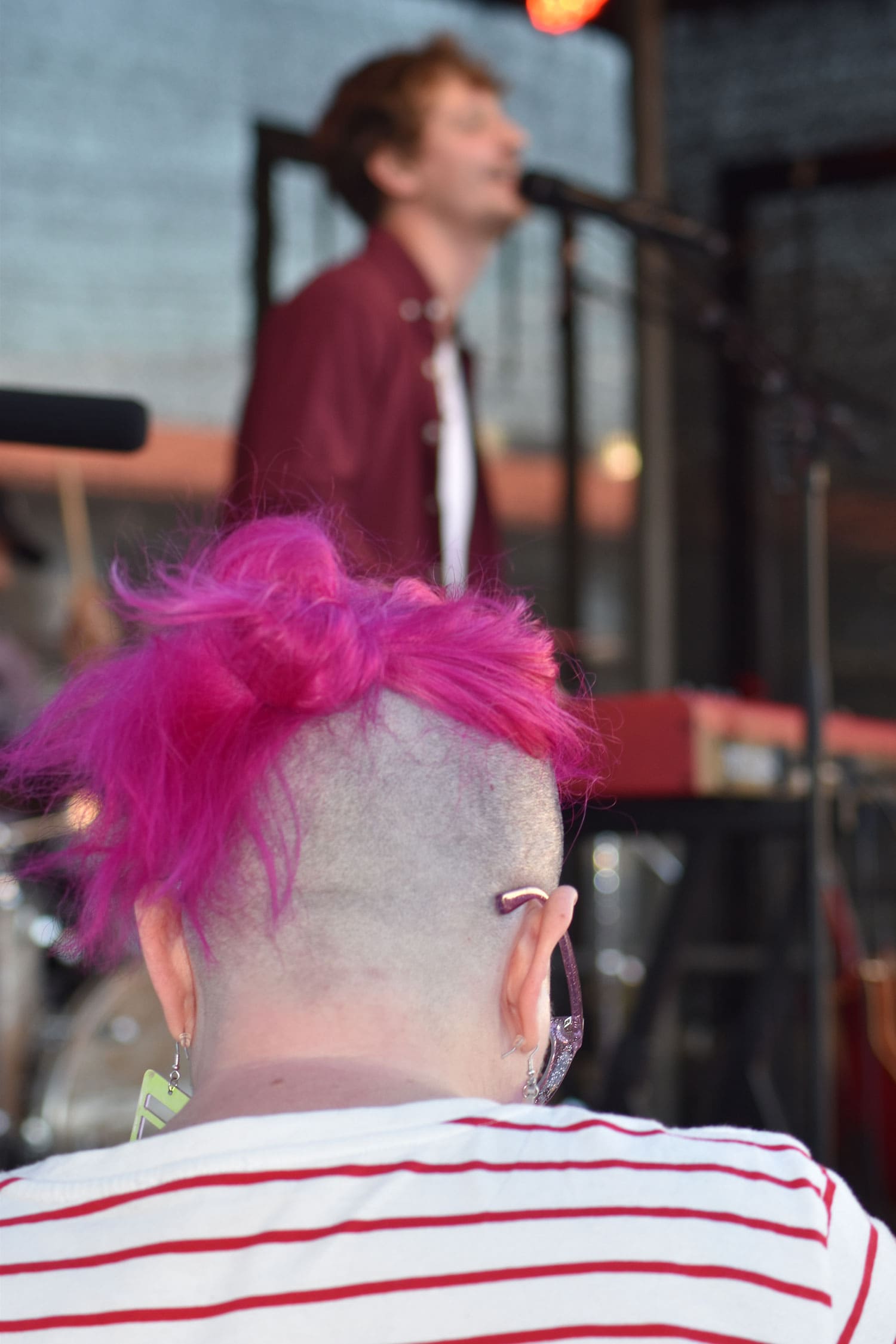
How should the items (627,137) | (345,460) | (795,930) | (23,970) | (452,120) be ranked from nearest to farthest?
(345,460), (452,120), (795,930), (23,970), (627,137)

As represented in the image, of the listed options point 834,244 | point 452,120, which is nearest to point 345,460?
point 452,120

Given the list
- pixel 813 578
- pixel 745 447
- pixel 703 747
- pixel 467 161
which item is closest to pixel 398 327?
pixel 467 161

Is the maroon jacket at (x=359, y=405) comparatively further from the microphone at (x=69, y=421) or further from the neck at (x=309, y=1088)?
the neck at (x=309, y=1088)

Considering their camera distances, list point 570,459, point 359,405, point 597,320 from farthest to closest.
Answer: point 597,320 < point 570,459 < point 359,405

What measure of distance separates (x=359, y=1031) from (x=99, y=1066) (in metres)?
2.33

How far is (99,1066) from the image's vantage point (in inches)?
110

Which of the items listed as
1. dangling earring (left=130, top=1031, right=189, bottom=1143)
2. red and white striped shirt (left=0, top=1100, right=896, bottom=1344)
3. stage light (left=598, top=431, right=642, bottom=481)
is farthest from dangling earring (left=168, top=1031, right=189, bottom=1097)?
stage light (left=598, top=431, right=642, bottom=481)

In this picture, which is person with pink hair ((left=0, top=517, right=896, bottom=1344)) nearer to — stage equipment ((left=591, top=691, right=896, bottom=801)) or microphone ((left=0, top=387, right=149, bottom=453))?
microphone ((left=0, top=387, right=149, bottom=453))

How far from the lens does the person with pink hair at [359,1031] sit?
0.54m

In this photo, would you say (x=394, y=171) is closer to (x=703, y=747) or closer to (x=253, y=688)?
(x=703, y=747)

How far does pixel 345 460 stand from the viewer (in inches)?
81.4

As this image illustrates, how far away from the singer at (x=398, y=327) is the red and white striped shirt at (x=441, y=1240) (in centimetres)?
138

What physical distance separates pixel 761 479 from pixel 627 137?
105 cm

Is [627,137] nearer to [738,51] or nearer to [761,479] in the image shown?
[738,51]
